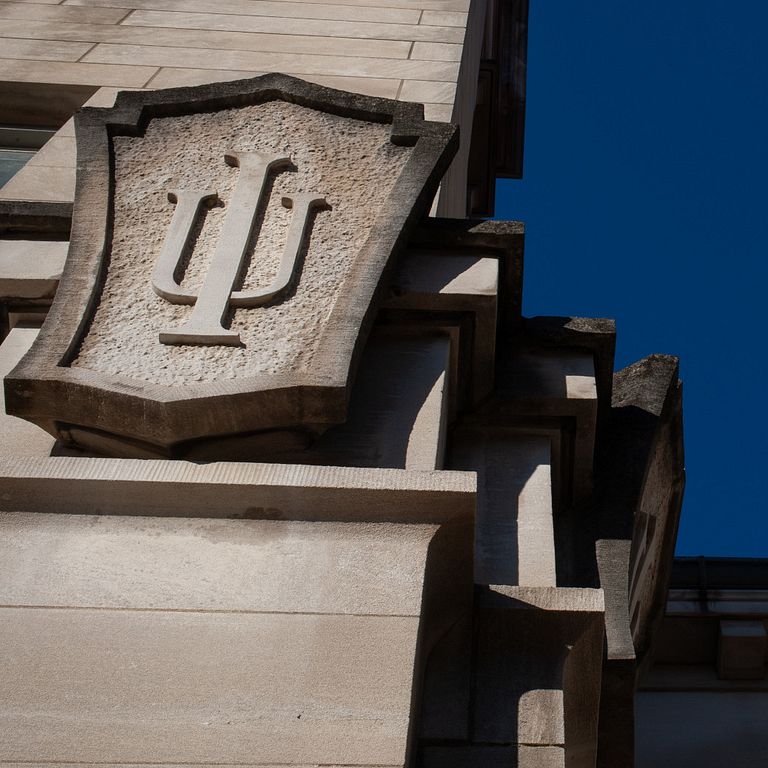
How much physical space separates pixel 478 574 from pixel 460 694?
0.83m

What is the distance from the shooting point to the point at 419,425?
15.9ft

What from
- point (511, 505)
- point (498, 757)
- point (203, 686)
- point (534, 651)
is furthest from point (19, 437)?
point (498, 757)

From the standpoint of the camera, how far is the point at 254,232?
5227mm

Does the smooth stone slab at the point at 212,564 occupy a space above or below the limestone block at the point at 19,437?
above

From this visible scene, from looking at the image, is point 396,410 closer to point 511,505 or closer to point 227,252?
point 511,505

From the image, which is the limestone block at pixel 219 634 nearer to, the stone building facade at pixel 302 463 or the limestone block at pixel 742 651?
the stone building facade at pixel 302 463

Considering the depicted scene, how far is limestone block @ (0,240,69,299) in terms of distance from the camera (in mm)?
5586

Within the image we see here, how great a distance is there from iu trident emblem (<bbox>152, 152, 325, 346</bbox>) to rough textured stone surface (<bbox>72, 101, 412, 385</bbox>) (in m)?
0.04

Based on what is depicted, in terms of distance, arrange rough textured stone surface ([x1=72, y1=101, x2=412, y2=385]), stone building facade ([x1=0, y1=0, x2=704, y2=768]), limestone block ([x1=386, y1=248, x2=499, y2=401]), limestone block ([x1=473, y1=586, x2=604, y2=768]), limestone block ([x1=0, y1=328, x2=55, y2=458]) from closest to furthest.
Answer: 1. stone building facade ([x1=0, y1=0, x2=704, y2=768])
2. limestone block ([x1=473, y1=586, x2=604, y2=768])
3. rough textured stone surface ([x1=72, y1=101, x2=412, y2=385])
4. limestone block ([x1=0, y1=328, x2=55, y2=458])
5. limestone block ([x1=386, y1=248, x2=499, y2=401])

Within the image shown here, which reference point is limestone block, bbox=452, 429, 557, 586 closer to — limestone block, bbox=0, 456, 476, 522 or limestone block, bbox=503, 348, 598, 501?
limestone block, bbox=503, 348, 598, 501

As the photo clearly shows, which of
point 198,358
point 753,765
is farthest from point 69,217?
point 753,765

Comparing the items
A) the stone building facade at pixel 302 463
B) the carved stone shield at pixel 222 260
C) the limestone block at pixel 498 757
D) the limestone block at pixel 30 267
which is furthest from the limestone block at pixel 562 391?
the limestone block at pixel 498 757

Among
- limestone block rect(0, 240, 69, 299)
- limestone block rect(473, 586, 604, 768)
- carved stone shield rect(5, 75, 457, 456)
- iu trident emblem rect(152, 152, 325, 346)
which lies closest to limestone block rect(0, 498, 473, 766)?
limestone block rect(473, 586, 604, 768)

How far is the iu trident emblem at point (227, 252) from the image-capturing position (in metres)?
4.71
